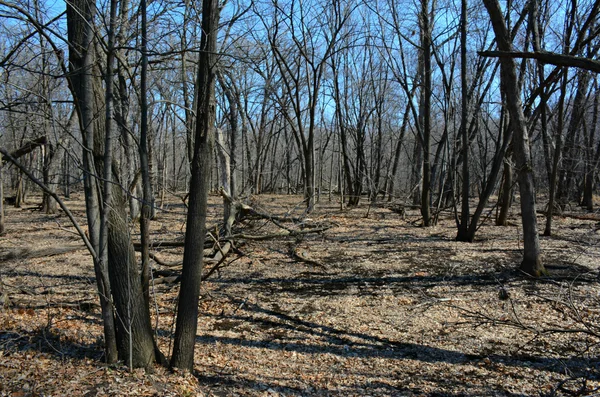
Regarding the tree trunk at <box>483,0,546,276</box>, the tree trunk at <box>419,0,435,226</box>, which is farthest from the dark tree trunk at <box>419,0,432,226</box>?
the tree trunk at <box>483,0,546,276</box>

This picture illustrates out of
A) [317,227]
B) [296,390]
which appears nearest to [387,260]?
[317,227]

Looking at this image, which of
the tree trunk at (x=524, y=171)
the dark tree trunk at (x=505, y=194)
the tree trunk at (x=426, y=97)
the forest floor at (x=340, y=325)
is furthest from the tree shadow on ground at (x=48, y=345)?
the tree trunk at (x=426, y=97)

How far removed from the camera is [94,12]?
3262 mm

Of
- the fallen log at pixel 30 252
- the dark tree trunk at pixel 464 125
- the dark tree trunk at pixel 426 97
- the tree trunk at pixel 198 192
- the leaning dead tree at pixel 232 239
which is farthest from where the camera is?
the dark tree trunk at pixel 426 97

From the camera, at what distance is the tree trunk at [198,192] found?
11.5ft

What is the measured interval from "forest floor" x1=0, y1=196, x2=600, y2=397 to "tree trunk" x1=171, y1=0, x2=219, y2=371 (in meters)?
0.24

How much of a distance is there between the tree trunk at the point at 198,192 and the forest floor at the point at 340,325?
0.78ft

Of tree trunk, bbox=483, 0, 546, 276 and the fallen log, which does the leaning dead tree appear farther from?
tree trunk, bbox=483, 0, 546, 276

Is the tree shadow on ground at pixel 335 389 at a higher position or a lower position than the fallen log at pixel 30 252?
lower

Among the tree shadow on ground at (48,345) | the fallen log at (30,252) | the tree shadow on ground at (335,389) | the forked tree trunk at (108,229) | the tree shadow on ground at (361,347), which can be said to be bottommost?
the tree shadow on ground at (335,389)

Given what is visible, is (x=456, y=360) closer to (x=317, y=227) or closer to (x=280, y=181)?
(x=317, y=227)

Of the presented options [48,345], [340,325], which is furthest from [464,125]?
[48,345]

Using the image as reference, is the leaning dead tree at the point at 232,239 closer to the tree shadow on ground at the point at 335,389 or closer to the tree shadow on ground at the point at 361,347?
the tree shadow on ground at the point at 361,347

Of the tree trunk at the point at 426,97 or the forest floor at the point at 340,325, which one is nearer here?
the forest floor at the point at 340,325
